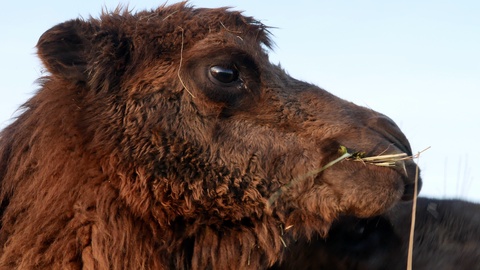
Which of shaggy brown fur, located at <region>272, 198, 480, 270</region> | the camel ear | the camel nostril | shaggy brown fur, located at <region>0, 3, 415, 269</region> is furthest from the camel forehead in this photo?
shaggy brown fur, located at <region>272, 198, 480, 270</region>

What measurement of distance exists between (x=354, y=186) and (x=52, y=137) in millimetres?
2193

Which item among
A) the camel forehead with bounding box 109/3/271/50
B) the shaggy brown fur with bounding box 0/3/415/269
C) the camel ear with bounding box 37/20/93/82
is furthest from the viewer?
the camel forehead with bounding box 109/3/271/50

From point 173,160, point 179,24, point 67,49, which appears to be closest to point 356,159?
point 173,160

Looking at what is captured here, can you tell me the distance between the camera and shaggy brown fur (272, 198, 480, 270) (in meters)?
6.42

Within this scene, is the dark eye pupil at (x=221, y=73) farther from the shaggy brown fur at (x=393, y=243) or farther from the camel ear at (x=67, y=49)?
the shaggy brown fur at (x=393, y=243)

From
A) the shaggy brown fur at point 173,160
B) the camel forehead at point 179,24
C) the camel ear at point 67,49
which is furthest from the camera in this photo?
the camel forehead at point 179,24

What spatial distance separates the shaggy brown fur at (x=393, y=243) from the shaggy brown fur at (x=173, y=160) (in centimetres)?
70

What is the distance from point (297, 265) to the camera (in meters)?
6.46

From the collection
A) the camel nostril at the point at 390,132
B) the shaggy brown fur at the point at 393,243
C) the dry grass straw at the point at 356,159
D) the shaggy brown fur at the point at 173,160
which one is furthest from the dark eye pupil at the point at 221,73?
the shaggy brown fur at the point at 393,243

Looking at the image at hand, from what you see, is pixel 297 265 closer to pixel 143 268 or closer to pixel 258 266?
pixel 258 266

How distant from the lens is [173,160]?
5664 mm

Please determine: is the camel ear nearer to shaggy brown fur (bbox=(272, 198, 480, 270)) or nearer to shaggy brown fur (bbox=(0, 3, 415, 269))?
shaggy brown fur (bbox=(0, 3, 415, 269))

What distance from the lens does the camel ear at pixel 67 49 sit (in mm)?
5762

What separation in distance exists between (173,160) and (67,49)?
45.3 inches
